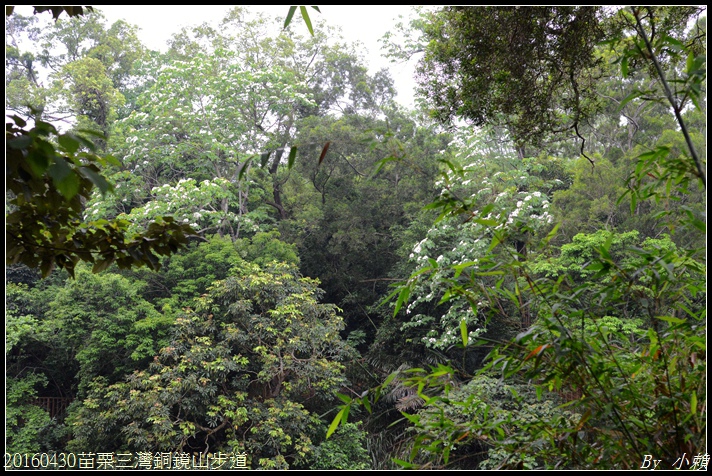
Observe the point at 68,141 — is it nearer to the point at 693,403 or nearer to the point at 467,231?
the point at 693,403

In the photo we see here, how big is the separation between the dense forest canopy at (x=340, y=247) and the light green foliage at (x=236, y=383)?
26mm

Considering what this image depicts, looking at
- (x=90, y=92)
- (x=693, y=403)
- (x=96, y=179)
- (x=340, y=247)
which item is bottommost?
(x=693, y=403)

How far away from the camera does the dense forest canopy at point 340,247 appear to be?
103 cm

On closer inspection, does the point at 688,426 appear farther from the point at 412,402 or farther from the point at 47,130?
the point at 412,402

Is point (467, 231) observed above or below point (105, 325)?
above

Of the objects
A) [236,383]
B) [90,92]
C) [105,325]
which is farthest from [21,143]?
[90,92]

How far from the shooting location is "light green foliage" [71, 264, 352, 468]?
4.64m

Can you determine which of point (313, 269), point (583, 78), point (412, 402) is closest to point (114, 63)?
point (313, 269)

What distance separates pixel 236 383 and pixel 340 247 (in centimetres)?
222

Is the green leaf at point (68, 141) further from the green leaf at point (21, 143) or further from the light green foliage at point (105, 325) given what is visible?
the light green foliage at point (105, 325)

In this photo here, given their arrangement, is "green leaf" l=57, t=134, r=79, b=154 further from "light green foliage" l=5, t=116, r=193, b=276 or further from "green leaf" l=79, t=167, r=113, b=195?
"light green foliage" l=5, t=116, r=193, b=276

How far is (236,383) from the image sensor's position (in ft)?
16.3

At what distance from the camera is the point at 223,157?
6.96 metres

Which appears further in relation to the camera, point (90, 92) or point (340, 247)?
point (90, 92)
